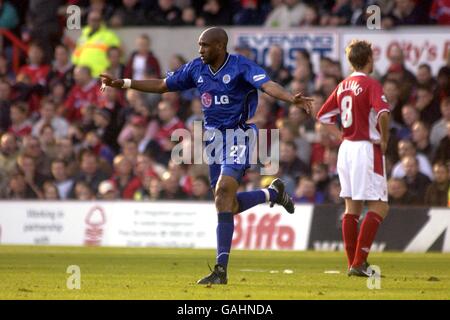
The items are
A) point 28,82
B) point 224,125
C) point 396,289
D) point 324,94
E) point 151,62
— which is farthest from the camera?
point 28,82

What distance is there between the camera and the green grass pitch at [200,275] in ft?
37.9

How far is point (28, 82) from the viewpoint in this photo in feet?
84.5

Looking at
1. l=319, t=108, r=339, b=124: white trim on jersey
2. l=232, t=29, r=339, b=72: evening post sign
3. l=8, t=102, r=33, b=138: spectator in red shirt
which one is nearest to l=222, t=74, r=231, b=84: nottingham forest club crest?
l=319, t=108, r=339, b=124: white trim on jersey

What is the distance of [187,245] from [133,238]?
1.04m

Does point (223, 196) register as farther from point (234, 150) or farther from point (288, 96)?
point (288, 96)

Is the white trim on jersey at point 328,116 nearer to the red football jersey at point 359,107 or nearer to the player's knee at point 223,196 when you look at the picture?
the red football jersey at point 359,107

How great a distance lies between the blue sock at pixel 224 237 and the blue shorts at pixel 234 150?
431 millimetres

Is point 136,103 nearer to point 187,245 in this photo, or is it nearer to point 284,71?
point 284,71

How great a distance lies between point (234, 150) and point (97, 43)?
1255cm

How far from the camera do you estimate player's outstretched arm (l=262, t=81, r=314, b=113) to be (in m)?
12.1

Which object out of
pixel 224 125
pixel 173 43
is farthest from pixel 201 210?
pixel 224 125

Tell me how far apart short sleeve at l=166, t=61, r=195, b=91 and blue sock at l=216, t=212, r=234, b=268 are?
5.21ft

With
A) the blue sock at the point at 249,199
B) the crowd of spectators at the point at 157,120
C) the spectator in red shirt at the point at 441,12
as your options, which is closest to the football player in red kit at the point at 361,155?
the blue sock at the point at 249,199

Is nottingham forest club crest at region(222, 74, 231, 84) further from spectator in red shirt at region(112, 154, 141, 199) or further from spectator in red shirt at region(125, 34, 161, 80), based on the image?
spectator in red shirt at region(125, 34, 161, 80)
